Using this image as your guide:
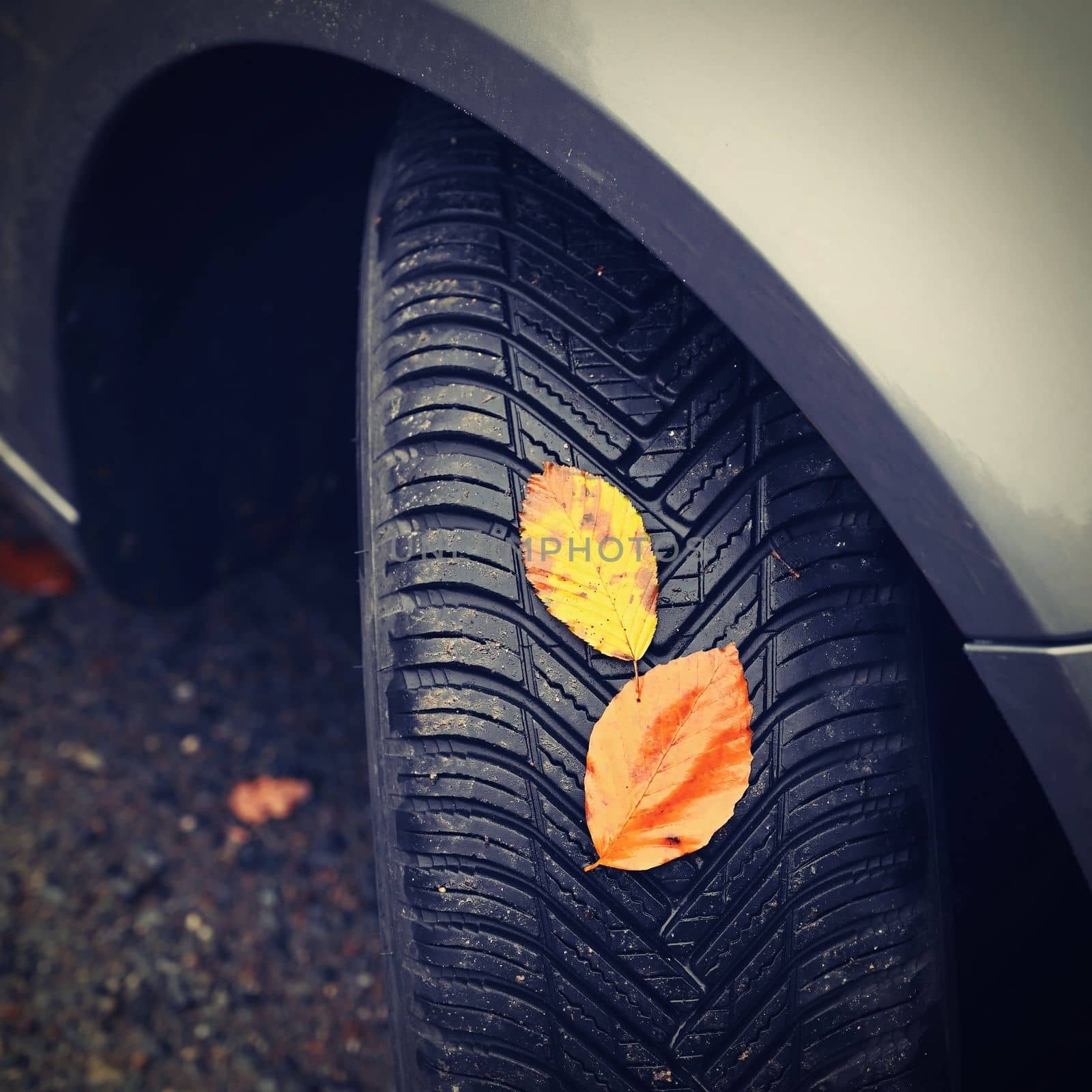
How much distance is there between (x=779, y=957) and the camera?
0.72 m

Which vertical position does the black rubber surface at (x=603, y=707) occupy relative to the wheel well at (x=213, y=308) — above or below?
below

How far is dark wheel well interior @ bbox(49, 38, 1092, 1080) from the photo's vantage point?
0.95 m

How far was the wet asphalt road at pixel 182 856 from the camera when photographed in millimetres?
1268

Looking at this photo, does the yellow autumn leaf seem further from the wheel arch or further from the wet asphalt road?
the wet asphalt road

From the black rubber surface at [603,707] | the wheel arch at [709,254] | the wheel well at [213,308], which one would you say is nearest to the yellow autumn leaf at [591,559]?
the black rubber surface at [603,707]

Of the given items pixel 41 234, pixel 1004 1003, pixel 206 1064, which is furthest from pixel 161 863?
pixel 1004 1003

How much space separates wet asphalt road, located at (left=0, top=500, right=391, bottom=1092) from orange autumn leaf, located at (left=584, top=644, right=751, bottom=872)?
0.70m

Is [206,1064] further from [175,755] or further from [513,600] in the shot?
[513,600]

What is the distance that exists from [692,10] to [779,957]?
0.75 metres

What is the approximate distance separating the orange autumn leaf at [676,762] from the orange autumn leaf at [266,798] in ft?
3.23

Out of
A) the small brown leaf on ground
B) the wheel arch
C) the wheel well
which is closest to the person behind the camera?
the wheel arch

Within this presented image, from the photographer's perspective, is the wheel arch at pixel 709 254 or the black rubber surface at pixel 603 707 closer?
the wheel arch at pixel 709 254

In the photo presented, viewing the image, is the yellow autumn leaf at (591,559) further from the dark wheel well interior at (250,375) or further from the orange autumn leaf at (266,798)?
the orange autumn leaf at (266,798)

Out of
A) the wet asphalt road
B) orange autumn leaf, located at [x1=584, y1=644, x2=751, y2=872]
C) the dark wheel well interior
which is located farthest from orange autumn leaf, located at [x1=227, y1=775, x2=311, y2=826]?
orange autumn leaf, located at [x1=584, y1=644, x2=751, y2=872]
